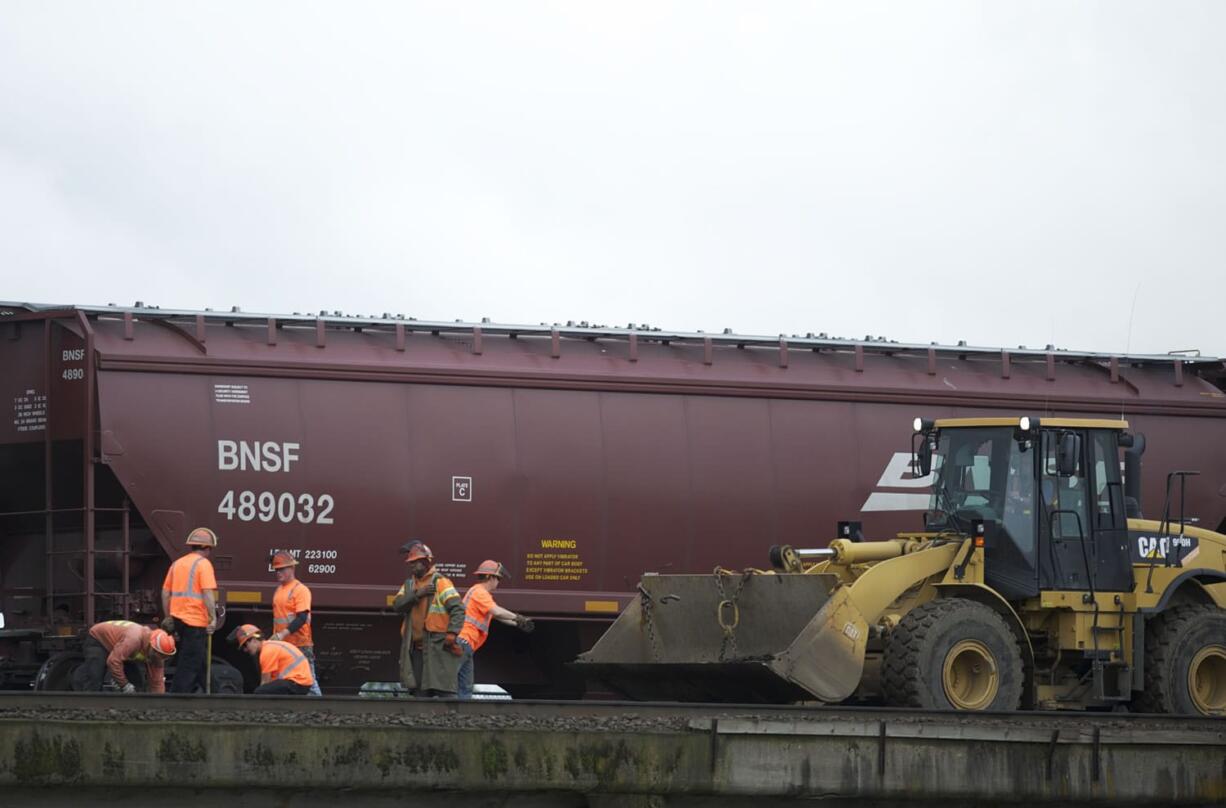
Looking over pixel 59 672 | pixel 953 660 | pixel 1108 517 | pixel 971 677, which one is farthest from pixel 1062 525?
pixel 59 672

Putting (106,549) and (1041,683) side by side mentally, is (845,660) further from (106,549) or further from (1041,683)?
(106,549)

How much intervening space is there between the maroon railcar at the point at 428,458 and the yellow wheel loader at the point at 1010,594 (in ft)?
8.21

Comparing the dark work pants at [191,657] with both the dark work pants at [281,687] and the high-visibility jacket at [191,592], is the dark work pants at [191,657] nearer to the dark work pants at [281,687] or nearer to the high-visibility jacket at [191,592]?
the high-visibility jacket at [191,592]

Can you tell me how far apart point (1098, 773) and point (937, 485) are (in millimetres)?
4060

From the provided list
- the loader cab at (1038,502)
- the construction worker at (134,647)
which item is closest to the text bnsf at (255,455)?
the construction worker at (134,647)

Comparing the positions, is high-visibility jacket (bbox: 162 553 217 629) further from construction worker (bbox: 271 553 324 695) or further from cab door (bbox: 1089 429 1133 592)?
cab door (bbox: 1089 429 1133 592)

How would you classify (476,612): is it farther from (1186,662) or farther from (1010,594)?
(1186,662)

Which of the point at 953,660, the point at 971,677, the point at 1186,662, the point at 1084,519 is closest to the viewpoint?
the point at 953,660

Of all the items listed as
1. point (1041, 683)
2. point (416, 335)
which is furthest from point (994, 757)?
point (416, 335)

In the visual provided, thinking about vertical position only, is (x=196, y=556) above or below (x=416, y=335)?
below

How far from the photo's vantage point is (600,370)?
15609 millimetres

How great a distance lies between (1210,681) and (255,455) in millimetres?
8319

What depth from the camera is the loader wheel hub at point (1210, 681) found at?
12719 millimetres

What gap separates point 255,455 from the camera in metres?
14.5
